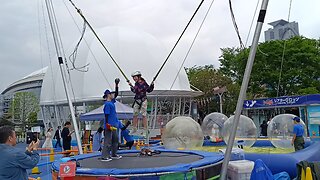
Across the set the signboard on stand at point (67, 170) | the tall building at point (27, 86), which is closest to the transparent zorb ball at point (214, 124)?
the signboard on stand at point (67, 170)

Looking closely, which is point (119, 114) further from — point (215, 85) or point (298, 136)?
point (215, 85)

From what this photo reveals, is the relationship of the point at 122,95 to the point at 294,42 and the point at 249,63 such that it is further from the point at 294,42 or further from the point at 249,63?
the point at 249,63

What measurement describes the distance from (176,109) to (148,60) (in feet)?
16.6

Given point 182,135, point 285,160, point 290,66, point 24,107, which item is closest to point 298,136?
point 285,160

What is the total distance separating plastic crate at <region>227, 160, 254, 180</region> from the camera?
207 inches

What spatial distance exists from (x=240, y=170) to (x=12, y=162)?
3.28 metres

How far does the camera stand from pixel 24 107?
47844 millimetres

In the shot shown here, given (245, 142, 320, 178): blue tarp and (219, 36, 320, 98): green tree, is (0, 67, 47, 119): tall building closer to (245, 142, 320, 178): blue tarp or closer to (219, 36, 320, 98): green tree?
(219, 36, 320, 98): green tree

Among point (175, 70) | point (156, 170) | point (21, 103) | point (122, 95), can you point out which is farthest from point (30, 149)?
point (21, 103)

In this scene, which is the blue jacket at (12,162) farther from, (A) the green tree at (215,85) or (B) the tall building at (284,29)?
(A) the green tree at (215,85)

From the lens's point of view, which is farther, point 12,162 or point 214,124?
point 214,124

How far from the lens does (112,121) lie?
18.3 ft

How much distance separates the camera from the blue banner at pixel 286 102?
17.3 meters

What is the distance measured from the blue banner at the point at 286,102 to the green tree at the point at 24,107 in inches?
1382
